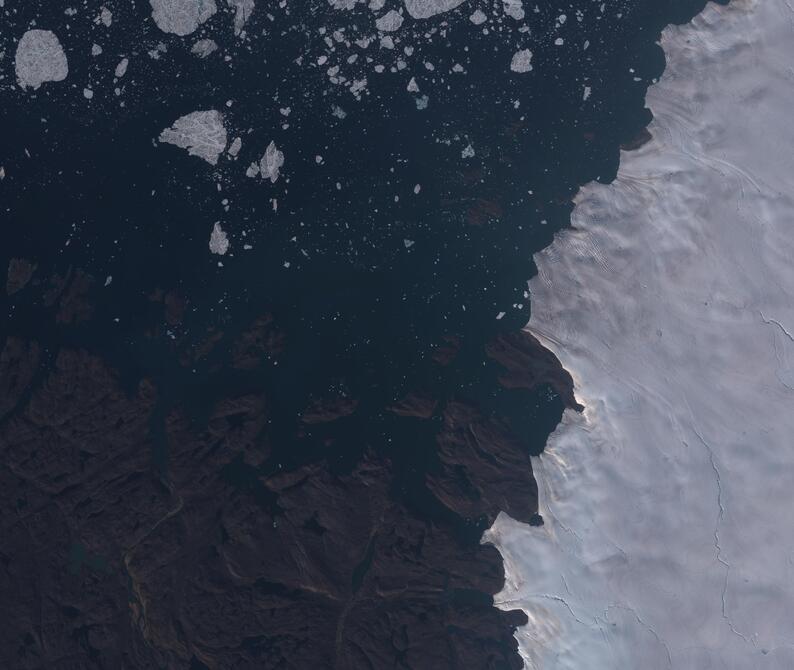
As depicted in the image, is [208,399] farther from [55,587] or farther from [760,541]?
[760,541]

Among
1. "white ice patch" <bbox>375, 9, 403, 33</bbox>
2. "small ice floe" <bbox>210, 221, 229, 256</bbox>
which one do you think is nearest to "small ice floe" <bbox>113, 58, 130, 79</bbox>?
"small ice floe" <bbox>210, 221, 229, 256</bbox>

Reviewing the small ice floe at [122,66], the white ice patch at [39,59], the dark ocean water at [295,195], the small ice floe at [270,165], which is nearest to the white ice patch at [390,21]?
the dark ocean water at [295,195]

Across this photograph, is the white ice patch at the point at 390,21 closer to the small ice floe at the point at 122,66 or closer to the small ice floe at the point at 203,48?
the small ice floe at the point at 203,48

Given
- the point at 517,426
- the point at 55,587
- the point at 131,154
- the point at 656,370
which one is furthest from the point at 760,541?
the point at 131,154

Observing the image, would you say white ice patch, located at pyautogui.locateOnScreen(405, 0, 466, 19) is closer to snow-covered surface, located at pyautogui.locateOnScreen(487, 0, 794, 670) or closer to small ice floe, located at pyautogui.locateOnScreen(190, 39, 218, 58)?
small ice floe, located at pyautogui.locateOnScreen(190, 39, 218, 58)

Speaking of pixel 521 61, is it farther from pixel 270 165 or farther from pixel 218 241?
pixel 218 241

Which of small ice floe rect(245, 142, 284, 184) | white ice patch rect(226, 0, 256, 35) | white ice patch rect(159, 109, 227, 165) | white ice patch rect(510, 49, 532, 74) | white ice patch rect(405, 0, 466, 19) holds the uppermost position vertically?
white ice patch rect(226, 0, 256, 35)
